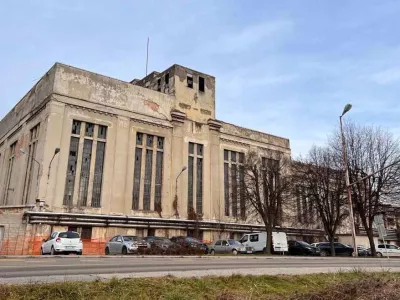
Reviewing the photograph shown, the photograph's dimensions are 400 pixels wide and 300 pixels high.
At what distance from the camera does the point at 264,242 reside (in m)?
35.6

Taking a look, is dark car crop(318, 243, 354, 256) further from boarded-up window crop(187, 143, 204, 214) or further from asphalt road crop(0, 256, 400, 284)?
asphalt road crop(0, 256, 400, 284)

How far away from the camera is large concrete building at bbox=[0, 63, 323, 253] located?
33500 millimetres

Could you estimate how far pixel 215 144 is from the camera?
4628cm

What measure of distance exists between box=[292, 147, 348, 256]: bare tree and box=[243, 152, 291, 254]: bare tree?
147cm

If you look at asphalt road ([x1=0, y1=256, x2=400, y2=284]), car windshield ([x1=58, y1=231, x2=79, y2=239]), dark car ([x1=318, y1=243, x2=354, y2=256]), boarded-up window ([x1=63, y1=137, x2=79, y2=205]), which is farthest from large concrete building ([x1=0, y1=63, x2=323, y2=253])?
asphalt road ([x1=0, y1=256, x2=400, y2=284])

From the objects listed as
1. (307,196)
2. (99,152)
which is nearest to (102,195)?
(99,152)

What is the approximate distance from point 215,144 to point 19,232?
24500 mm

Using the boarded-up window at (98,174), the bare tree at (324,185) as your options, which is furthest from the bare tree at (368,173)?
the boarded-up window at (98,174)

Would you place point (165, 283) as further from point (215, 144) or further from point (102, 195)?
point (215, 144)

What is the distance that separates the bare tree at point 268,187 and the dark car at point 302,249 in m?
2.87

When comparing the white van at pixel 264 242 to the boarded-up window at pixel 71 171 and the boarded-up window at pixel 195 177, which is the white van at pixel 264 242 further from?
the boarded-up window at pixel 71 171

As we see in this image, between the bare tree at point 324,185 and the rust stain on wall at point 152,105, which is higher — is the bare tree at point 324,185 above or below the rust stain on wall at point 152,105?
below

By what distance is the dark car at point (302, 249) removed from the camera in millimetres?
34812

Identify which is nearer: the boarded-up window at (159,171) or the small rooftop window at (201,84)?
the boarded-up window at (159,171)
